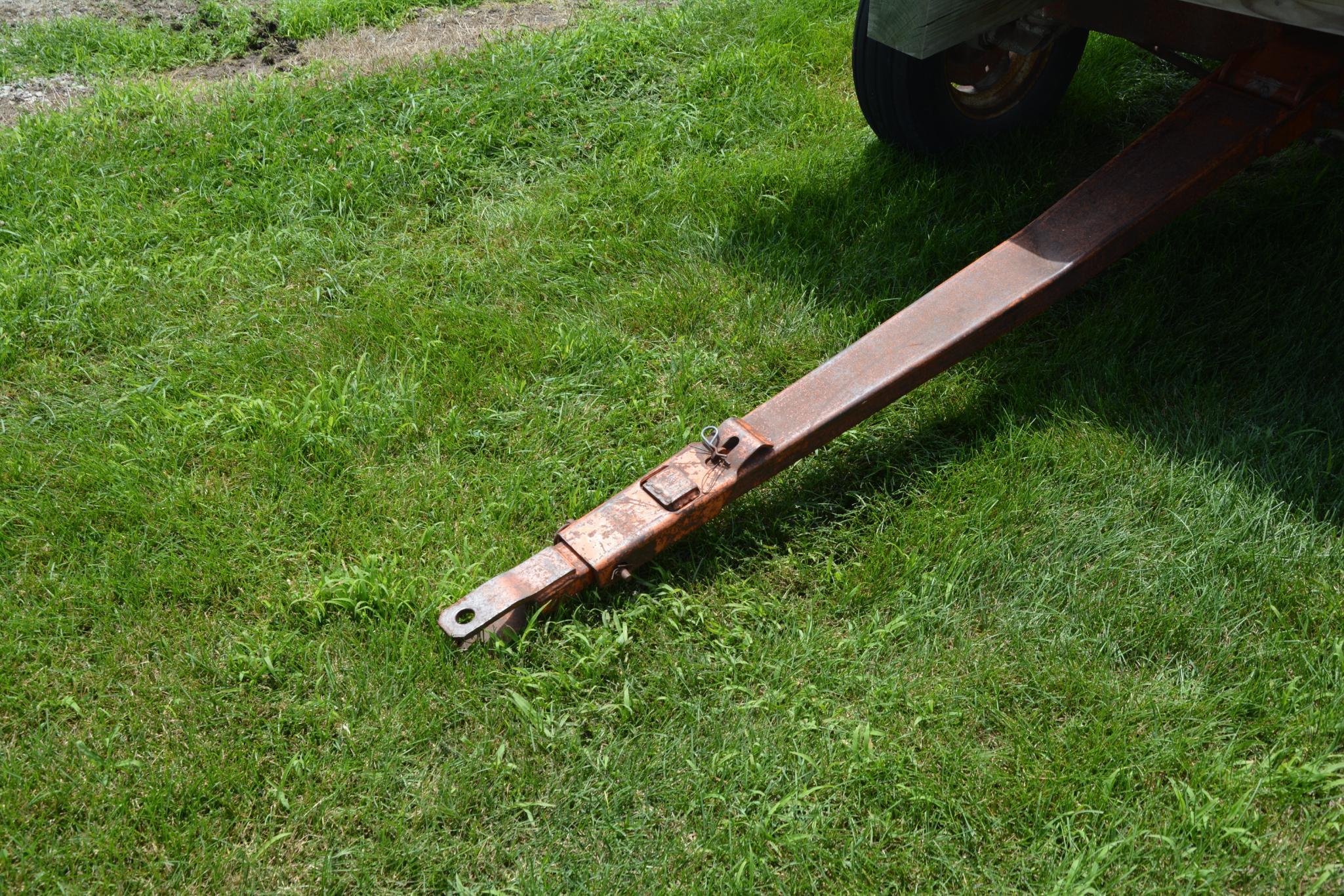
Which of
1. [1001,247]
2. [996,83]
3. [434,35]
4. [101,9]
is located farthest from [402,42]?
[1001,247]

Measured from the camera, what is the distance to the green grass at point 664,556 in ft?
7.13

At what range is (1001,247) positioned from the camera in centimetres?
282

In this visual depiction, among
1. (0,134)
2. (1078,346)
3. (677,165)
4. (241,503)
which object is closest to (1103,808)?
(1078,346)

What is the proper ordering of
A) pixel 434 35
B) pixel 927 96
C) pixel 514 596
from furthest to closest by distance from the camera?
pixel 434 35
pixel 927 96
pixel 514 596

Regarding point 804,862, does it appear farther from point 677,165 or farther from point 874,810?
point 677,165

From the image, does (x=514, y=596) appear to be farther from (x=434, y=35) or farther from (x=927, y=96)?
(x=434, y=35)

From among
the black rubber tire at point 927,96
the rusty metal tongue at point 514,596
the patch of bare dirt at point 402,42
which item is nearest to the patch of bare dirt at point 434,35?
the patch of bare dirt at point 402,42

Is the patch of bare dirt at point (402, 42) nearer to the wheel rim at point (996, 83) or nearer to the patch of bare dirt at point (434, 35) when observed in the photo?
the patch of bare dirt at point (434, 35)

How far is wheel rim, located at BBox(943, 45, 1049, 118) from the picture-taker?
148 inches

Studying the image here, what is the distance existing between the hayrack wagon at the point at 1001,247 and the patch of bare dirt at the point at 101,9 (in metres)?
3.91

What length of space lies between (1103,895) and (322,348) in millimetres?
2582

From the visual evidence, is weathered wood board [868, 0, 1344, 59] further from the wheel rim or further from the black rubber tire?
the wheel rim

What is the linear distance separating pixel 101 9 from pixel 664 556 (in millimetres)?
4454

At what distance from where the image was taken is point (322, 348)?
131 inches
